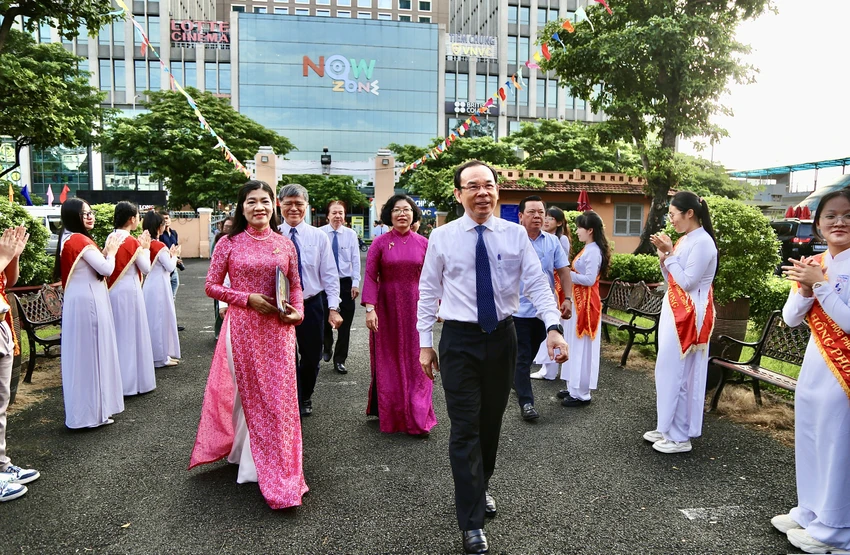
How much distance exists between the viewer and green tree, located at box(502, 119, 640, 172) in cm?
2730

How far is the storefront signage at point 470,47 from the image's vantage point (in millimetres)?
50688

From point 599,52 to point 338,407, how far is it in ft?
38.0

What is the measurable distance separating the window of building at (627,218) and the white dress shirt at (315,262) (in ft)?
72.0

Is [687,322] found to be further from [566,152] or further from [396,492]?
[566,152]

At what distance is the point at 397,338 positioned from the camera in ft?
16.8

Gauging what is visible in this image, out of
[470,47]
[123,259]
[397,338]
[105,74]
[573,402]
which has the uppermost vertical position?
[470,47]

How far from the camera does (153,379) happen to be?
621 cm

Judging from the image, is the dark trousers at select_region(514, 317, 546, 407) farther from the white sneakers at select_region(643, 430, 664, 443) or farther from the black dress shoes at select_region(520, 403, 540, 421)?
the white sneakers at select_region(643, 430, 664, 443)

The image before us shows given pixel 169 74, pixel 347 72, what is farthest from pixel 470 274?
pixel 347 72

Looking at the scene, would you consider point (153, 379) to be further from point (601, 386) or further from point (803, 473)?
point (803, 473)

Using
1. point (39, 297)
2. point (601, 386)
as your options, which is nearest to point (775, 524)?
point (601, 386)

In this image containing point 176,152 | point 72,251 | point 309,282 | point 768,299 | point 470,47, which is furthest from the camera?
point 470,47

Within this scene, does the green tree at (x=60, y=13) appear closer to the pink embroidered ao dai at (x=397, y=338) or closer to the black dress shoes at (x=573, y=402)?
the pink embroidered ao dai at (x=397, y=338)

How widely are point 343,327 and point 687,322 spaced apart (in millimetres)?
4178
